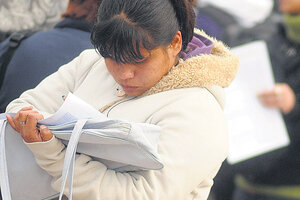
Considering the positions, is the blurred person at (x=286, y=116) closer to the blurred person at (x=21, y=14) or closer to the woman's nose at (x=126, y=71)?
the blurred person at (x=21, y=14)

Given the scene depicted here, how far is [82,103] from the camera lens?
1.53 metres

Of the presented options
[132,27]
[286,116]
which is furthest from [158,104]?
[286,116]

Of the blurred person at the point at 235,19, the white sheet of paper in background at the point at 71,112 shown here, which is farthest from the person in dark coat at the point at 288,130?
the white sheet of paper in background at the point at 71,112

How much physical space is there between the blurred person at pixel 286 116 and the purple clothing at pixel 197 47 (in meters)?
1.34

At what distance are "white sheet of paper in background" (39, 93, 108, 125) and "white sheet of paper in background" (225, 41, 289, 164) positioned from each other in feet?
5.08

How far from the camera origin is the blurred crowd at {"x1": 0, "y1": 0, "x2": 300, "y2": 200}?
232 cm

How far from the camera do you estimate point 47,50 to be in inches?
90.5

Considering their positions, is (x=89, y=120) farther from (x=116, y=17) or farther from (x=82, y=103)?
(x=116, y=17)

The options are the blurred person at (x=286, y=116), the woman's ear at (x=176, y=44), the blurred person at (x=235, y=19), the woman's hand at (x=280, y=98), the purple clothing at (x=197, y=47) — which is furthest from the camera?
→ the blurred person at (x=235, y=19)

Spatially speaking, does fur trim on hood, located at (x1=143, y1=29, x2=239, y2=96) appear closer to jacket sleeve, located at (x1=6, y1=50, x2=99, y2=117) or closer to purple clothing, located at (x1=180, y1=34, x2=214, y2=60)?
purple clothing, located at (x1=180, y1=34, x2=214, y2=60)

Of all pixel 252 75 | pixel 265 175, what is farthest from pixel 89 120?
pixel 265 175

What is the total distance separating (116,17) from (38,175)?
1.63ft

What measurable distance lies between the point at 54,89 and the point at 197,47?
1.61ft

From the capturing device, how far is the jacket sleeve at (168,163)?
1536mm
